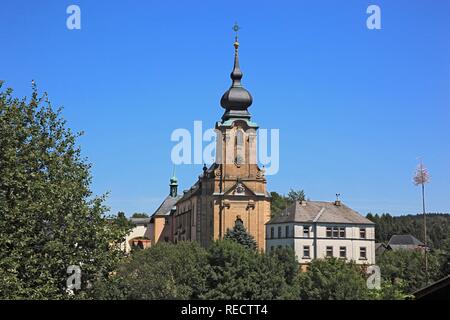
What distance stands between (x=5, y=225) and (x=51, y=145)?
4.57m

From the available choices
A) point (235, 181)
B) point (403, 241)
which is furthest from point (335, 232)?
point (403, 241)

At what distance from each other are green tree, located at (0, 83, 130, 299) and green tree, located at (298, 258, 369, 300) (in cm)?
1747

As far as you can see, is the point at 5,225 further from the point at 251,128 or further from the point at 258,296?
the point at 251,128

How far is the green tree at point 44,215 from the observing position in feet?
76.2

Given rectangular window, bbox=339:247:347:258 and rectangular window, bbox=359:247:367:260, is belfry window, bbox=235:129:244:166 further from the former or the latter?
rectangular window, bbox=359:247:367:260

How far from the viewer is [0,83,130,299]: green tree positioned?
2322 centimetres

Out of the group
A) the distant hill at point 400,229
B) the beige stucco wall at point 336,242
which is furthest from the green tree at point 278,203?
the beige stucco wall at point 336,242

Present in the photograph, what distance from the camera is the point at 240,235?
74.1 meters

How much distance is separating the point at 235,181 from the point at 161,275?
137 ft

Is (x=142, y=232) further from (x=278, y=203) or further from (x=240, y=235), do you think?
(x=240, y=235)

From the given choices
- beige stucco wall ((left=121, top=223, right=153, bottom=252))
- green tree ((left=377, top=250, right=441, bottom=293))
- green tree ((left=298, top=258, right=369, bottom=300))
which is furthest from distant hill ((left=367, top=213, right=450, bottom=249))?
green tree ((left=298, top=258, right=369, bottom=300))
